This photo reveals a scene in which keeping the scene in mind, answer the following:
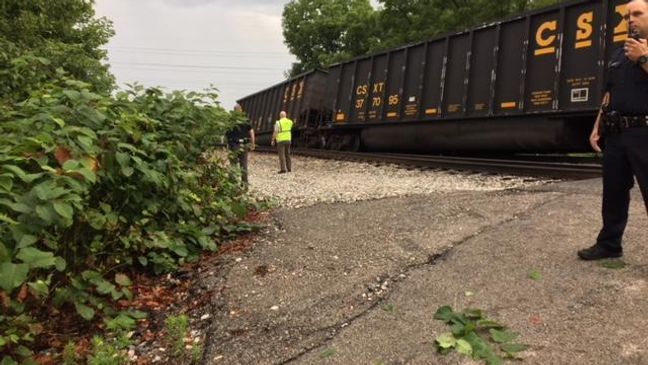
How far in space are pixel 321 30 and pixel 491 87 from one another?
44.1 m

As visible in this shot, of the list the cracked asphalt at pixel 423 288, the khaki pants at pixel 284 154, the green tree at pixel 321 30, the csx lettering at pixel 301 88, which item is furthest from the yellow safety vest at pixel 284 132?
the green tree at pixel 321 30

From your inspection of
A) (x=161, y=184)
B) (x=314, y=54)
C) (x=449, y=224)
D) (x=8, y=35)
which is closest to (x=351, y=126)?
(x=8, y=35)

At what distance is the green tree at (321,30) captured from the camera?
48375 millimetres

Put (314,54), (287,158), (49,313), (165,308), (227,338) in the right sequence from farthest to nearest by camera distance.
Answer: (314,54)
(287,158)
(165,308)
(49,313)
(227,338)

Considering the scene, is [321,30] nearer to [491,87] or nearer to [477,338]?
[491,87]

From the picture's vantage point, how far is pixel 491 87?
11180 millimetres

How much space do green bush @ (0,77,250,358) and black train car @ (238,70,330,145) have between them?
44.3ft

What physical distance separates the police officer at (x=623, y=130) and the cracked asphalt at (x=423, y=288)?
0.24 m

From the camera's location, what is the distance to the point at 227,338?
3143mm

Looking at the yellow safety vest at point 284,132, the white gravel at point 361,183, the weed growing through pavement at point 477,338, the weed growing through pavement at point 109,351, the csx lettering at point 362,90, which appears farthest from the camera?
the csx lettering at point 362,90

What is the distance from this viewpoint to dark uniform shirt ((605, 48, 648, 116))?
3393 mm

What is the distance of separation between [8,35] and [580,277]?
10968 millimetres

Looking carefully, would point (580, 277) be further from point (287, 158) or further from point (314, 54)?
point (314, 54)

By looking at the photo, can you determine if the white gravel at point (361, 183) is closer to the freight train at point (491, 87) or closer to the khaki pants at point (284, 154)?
the khaki pants at point (284, 154)
